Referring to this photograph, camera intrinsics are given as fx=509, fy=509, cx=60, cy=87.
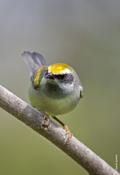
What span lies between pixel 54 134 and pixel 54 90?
0.30 metres

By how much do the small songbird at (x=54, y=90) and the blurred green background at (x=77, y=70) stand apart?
1.40 m

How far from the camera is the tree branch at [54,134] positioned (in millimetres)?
1944

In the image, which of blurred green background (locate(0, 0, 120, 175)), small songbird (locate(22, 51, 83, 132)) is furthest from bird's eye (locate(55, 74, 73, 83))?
blurred green background (locate(0, 0, 120, 175))

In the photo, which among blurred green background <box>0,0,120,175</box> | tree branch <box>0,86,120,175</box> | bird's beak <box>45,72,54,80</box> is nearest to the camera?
tree branch <box>0,86,120,175</box>

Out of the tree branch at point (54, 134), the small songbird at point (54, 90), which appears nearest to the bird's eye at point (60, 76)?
the small songbird at point (54, 90)

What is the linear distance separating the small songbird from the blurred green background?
1396mm

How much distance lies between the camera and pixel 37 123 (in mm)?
1964

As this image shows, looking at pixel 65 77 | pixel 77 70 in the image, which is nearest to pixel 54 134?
pixel 65 77

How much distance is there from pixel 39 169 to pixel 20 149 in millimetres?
219

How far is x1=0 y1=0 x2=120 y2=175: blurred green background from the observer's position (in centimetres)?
372

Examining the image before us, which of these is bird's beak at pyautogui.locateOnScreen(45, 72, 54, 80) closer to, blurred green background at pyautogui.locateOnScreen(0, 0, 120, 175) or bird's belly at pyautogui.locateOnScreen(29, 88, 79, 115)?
bird's belly at pyautogui.locateOnScreen(29, 88, 79, 115)

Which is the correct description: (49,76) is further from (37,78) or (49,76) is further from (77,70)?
(77,70)

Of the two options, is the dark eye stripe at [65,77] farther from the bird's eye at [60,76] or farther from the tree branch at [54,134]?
the tree branch at [54,134]

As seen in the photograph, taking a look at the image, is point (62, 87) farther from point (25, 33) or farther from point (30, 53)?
point (25, 33)
